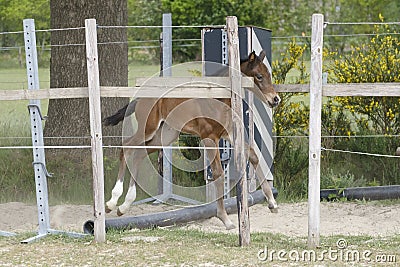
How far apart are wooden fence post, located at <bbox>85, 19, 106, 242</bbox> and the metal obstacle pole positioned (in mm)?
398

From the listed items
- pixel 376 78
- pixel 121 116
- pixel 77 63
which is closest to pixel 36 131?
pixel 121 116

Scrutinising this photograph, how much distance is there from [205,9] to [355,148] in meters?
20.9

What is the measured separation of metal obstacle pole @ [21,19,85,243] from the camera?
7207 millimetres

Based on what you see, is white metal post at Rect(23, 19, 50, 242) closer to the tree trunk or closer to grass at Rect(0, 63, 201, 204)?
grass at Rect(0, 63, 201, 204)

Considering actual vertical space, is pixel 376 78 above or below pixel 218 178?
above

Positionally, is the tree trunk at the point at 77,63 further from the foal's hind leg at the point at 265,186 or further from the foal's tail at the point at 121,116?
the foal's hind leg at the point at 265,186

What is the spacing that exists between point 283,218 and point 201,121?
152cm

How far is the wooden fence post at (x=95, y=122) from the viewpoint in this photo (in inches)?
267

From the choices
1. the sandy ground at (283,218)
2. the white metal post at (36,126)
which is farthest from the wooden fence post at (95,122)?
the sandy ground at (283,218)

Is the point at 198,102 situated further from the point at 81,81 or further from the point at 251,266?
the point at 81,81

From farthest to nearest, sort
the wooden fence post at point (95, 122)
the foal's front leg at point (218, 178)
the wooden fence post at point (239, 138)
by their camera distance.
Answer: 1. the foal's front leg at point (218, 178)
2. the wooden fence post at point (95, 122)
3. the wooden fence post at point (239, 138)

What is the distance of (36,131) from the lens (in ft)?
23.9

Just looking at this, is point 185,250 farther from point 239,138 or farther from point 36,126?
point 36,126

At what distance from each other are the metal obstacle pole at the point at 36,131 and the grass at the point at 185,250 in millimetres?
176
